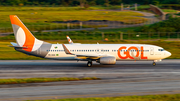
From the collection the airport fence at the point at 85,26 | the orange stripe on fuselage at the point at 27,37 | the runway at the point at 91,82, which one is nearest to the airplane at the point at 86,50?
the orange stripe on fuselage at the point at 27,37

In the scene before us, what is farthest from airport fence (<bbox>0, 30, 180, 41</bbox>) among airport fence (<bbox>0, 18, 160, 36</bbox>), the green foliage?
airport fence (<bbox>0, 18, 160, 36</bbox>)

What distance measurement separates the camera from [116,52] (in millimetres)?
37844

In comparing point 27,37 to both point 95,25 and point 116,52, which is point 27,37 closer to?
point 116,52

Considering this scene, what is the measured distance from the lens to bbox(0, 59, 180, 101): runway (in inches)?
893

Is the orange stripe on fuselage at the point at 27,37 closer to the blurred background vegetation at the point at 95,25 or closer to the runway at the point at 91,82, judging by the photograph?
the runway at the point at 91,82

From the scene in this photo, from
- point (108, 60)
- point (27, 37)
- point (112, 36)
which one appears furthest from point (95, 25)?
point (108, 60)

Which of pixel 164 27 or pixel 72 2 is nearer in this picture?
pixel 164 27

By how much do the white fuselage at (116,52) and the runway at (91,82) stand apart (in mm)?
1573

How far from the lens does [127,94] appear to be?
2230 centimetres

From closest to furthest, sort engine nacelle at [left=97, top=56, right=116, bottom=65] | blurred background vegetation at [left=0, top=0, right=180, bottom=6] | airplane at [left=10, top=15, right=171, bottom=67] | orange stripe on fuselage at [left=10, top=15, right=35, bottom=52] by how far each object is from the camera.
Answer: engine nacelle at [left=97, top=56, right=116, bottom=65] < airplane at [left=10, top=15, right=171, bottom=67] < orange stripe on fuselage at [left=10, top=15, right=35, bottom=52] < blurred background vegetation at [left=0, top=0, right=180, bottom=6]

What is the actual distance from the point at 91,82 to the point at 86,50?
469 inches

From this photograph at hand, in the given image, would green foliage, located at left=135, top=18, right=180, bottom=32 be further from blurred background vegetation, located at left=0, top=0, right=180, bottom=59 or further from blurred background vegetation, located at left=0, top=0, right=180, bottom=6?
blurred background vegetation, located at left=0, top=0, right=180, bottom=6

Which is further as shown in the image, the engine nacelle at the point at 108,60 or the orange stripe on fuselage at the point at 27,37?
the orange stripe on fuselage at the point at 27,37

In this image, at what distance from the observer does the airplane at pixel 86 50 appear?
1489 inches
